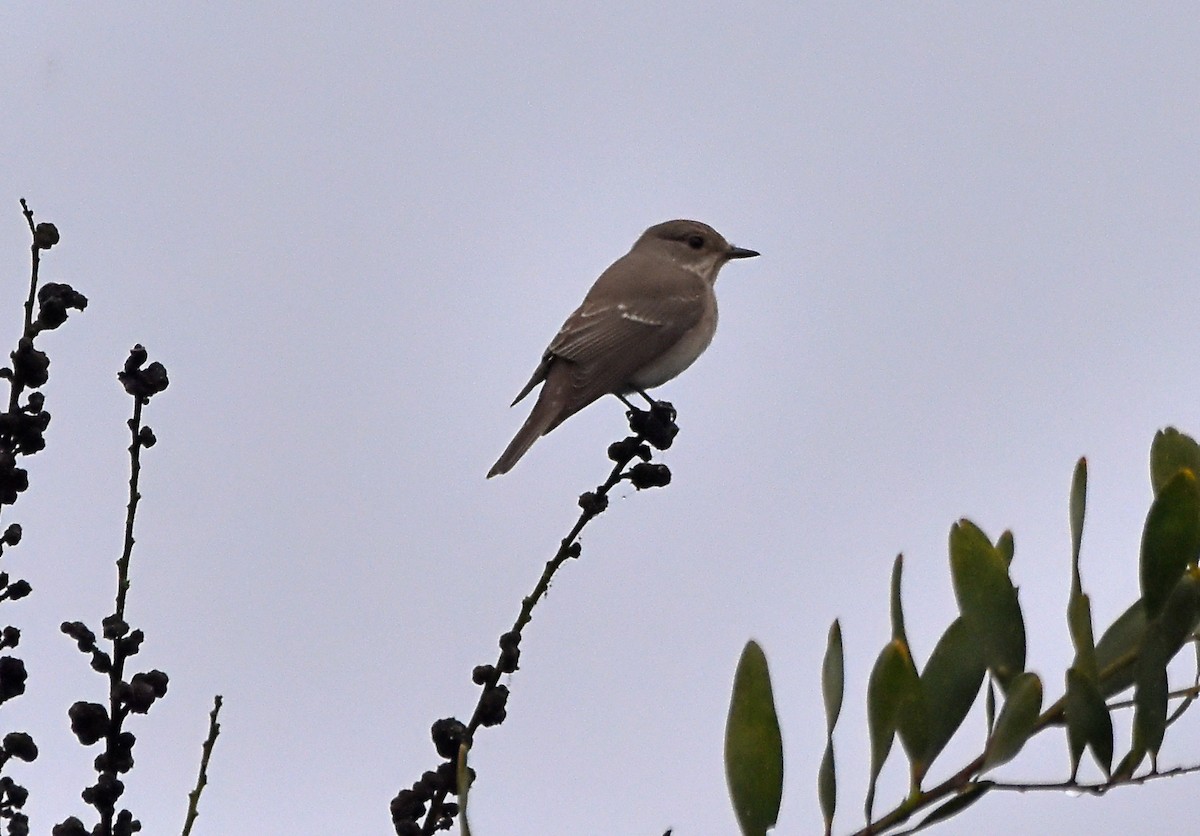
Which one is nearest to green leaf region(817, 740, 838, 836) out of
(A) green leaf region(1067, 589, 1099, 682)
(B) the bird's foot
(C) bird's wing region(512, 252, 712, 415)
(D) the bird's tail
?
(A) green leaf region(1067, 589, 1099, 682)

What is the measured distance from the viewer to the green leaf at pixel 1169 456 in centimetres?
234

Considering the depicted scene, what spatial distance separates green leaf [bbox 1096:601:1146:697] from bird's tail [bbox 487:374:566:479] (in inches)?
158

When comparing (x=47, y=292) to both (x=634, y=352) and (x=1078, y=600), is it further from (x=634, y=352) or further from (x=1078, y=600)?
(x=634, y=352)

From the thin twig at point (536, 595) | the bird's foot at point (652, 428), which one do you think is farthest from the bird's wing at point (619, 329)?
the thin twig at point (536, 595)

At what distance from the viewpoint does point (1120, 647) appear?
6.68ft

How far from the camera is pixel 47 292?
2.66 metres

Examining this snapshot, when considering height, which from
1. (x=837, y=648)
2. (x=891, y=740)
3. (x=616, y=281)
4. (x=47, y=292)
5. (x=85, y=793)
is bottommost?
(x=891, y=740)

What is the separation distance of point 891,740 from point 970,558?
0.27 m

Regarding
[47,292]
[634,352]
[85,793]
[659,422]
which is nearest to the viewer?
[85,793]

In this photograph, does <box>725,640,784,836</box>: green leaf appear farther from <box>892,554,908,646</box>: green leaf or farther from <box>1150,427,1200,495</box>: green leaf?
<box>1150,427,1200,495</box>: green leaf

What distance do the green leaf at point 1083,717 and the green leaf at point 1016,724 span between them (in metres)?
0.05

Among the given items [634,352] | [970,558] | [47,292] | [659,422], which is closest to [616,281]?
[634,352]

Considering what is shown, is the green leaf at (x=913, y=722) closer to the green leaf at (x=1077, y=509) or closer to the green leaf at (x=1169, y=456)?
the green leaf at (x=1077, y=509)

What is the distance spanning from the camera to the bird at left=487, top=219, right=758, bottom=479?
6.72 metres
